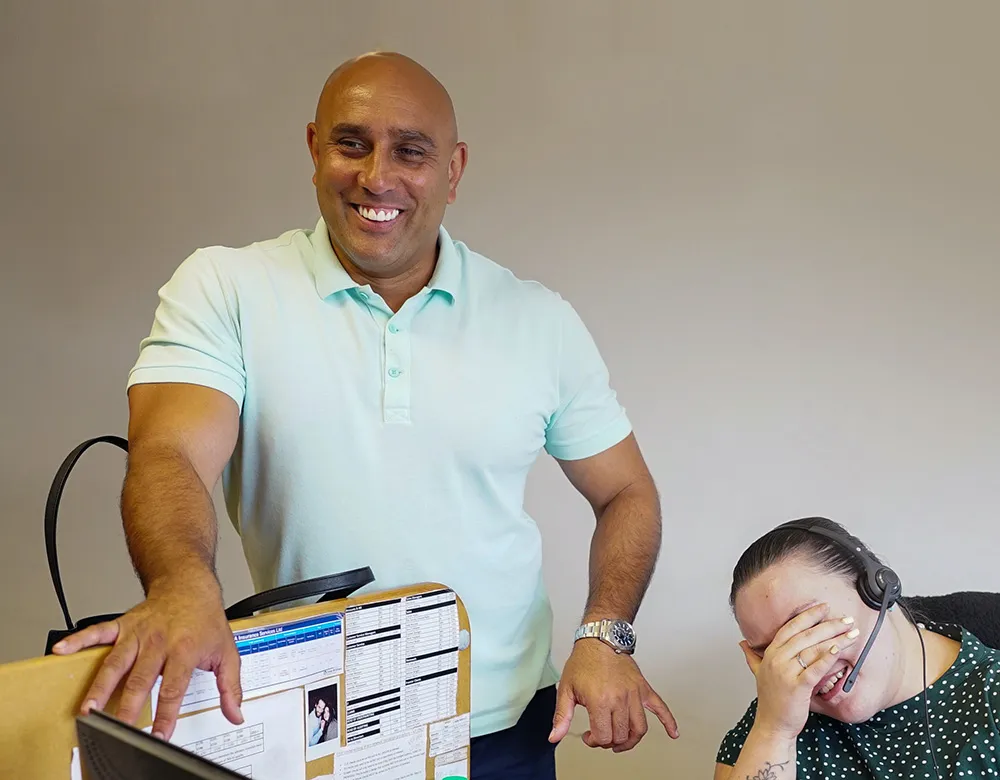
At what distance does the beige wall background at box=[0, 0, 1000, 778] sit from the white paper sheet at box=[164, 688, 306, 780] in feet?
4.88

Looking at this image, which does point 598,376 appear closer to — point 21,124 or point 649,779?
point 649,779

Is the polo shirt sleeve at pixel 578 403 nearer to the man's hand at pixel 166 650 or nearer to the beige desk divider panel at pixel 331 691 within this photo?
the beige desk divider panel at pixel 331 691

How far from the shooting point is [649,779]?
2.41 m

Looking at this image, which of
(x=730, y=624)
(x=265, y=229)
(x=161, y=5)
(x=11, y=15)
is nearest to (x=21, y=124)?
(x=11, y=15)

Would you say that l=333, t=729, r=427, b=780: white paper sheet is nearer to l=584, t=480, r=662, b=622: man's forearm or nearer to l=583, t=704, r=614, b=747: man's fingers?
l=583, t=704, r=614, b=747: man's fingers

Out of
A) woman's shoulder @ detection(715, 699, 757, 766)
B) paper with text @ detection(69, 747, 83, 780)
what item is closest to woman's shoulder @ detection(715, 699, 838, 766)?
woman's shoulder @ detection(715, 699, 757, 766)

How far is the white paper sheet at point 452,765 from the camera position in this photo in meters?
1.14

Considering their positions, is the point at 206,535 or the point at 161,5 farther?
the point at 161,5

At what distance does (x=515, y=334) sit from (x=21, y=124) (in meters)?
2.56

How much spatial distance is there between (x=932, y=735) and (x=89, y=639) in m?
1.04

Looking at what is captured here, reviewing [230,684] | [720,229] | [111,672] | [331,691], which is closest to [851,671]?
[331,691]

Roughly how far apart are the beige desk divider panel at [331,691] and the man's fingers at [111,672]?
2 cm

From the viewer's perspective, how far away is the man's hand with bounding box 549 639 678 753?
1.19m

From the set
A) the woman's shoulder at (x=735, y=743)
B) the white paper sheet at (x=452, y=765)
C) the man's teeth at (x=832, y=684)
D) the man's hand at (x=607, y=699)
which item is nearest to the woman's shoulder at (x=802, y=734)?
the woman's shoulder at (x=735, y=743)
